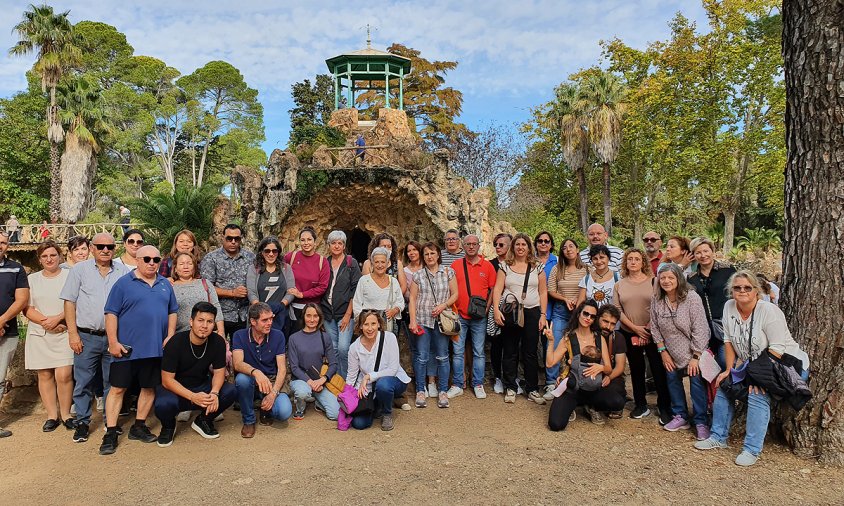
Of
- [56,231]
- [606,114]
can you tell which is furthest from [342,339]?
[56,231]

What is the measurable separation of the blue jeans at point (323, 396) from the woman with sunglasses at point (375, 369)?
24 cm

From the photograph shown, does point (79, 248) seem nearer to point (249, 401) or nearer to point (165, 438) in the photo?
point (165, 438)

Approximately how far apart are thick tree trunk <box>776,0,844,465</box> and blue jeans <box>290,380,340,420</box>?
12.2 ft

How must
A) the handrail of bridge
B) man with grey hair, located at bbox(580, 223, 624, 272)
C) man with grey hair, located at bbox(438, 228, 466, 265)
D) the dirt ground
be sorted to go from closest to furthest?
the dirt ground < man with grey hair, located at bbox(580, 223, 624, 272) < man with grey hair, located at bbox(438, 228, 466, 265) < the handrail of bridge

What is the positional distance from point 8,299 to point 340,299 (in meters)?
2.83

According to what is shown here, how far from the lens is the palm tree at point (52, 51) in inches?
835

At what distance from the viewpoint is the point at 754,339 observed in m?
3.84

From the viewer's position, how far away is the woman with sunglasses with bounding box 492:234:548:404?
5164mm

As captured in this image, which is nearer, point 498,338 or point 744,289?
point 744,289

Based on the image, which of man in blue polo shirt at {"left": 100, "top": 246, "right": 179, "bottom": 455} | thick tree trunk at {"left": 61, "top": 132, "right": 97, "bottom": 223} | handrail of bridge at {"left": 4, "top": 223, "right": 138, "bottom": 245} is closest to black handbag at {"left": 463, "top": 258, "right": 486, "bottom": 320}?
man in blue polo shirt at {"left": 100, "top": 246, "right": 179, "bottom": 455}

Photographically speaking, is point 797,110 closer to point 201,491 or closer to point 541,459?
point 541,459

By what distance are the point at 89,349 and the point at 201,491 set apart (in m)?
1.83

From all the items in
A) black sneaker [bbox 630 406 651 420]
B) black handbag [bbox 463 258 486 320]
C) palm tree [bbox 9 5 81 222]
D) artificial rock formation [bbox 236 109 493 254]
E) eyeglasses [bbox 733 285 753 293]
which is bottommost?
black sneaker [bbox 630 406 651 420]

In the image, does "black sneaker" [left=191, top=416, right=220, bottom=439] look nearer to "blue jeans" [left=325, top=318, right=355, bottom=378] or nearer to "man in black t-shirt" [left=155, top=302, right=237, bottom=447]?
"man in black t-shirt" [left=155, top=302, right=237, bottom=447]
